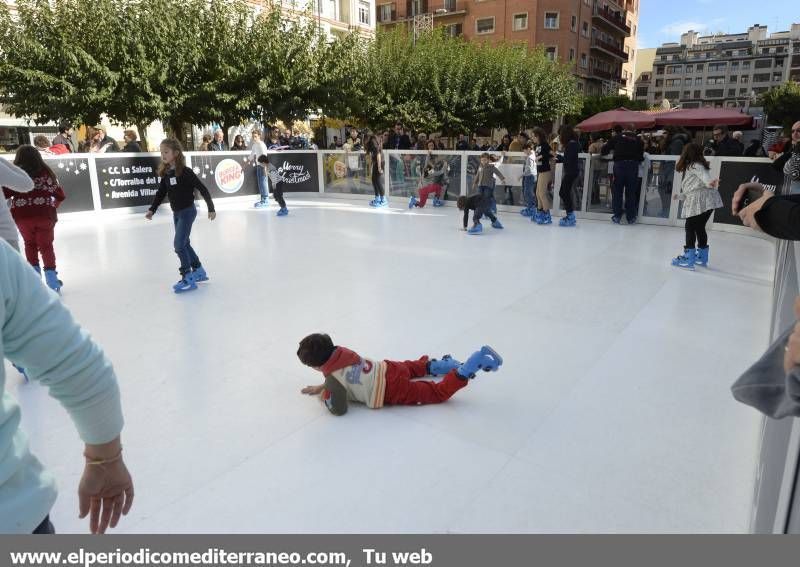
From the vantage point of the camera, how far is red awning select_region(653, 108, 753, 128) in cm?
1509

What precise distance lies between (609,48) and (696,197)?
48.3m

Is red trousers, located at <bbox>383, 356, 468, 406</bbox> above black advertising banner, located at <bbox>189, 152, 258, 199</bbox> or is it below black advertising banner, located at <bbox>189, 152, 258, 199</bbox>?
below

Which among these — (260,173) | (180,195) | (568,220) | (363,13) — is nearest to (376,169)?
(260,173)

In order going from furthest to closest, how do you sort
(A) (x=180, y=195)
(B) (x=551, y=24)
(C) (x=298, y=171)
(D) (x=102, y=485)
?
1. (B) (x=551, y=24)
2. (C) (x=298, y=171)
3. (A) (x=180, y=195)
4. (D) (x=102, y=485)

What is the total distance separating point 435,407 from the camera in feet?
10.5

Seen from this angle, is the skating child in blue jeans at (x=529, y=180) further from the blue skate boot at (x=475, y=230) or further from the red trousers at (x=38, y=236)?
the red trousers at (x=38, y=236)

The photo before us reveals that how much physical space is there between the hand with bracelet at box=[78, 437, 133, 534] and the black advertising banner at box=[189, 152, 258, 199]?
12.0 metres

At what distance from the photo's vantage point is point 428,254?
745 cm

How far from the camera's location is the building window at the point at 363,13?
136ft

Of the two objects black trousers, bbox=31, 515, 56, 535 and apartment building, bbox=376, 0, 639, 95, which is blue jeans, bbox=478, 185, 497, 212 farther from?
apartment building, bbox=376, 0, 639, 95

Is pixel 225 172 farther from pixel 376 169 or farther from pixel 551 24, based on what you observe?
pixel 551 24

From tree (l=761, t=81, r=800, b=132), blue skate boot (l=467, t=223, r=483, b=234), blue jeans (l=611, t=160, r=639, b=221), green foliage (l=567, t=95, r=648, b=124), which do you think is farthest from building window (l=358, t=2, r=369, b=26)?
blue skate boot (l=467, t=223, r=483, b=234)

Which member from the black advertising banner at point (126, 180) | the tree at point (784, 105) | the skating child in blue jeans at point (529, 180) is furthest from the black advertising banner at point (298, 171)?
the tree at point (784, 105)

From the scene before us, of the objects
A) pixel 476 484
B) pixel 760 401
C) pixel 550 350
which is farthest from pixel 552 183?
pixel 760 401
